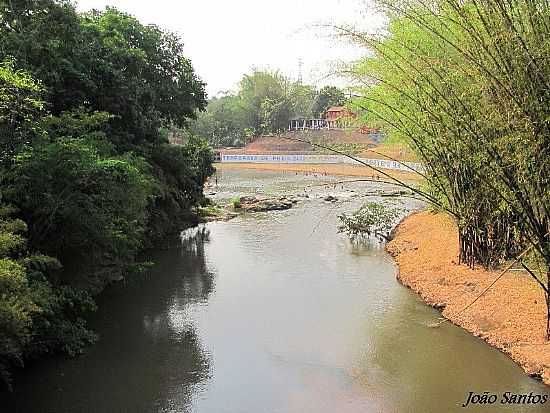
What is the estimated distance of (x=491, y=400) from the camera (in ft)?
17.8

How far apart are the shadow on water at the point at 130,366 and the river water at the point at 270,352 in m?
0.01

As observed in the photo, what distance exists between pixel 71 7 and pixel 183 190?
5749mm

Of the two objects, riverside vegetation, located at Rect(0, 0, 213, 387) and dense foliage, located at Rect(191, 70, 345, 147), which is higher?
dense foliage, located at Rect(191, 70, 345, 147)

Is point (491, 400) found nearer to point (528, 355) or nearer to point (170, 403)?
point (528, 355)

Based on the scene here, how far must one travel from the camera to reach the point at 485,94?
5.02 metres

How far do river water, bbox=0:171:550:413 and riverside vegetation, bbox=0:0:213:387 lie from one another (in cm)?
57

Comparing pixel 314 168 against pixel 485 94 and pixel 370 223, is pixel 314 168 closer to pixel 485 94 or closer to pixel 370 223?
pixel 370 223

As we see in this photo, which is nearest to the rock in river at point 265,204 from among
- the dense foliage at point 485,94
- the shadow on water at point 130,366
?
the shadow on water at point 130,366

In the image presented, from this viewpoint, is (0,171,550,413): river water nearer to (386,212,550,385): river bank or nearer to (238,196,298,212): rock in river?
(386,212,550,385): river bank

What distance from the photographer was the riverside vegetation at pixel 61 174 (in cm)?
557

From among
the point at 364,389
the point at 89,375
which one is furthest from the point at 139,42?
the point at 364,389

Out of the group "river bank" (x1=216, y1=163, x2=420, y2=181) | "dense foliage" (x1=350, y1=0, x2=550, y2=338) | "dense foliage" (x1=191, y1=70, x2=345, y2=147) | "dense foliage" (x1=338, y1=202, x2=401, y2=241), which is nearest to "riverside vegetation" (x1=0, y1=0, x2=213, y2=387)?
"dense foliage" (x1=350, y1=0, x2=550, y2=338)

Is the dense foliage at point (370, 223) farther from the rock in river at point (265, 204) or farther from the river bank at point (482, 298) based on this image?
the rock in river at point (265, 204)

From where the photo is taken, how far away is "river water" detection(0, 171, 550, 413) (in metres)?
5.55
